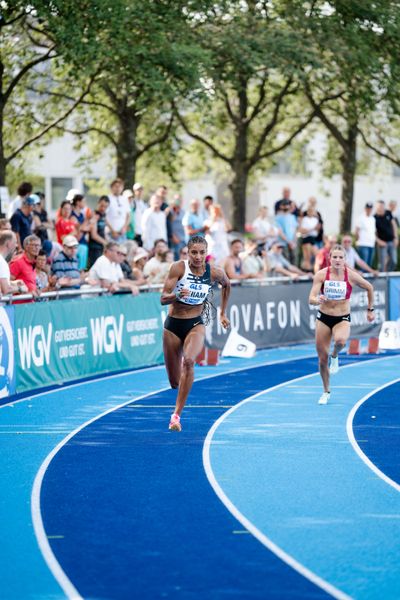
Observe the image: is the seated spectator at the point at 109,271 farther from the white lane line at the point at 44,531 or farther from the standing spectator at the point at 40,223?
the white lane line at the point at 44,531

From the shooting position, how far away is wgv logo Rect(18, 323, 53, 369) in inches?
663

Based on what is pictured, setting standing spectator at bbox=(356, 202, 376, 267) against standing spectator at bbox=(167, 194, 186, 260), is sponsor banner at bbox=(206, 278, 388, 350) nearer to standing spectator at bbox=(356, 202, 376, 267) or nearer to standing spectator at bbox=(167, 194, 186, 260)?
standing spectator at bbox=(356, 202, 376, 267)

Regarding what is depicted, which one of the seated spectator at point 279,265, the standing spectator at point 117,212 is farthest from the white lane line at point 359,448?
the seated spectator at point 279,265

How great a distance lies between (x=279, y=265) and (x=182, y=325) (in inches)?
478

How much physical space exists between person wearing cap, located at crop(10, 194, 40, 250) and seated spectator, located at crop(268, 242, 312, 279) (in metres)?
6.94

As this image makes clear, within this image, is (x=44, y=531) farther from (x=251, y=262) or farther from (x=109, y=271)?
(x=251, y=262)

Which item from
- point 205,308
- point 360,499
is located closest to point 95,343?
point 205,308

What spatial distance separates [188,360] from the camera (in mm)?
13086

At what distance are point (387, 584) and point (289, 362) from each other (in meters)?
14.7

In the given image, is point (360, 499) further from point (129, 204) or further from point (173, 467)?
point (129, 204)

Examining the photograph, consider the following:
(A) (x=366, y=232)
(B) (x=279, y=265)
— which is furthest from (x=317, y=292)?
(A) (x=366, y=232)

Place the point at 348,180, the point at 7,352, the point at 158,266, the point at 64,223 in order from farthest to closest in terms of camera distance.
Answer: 1. the point at 348,180
2. the point at 158,266
3. the point at 64,223
4. the point at 7,352

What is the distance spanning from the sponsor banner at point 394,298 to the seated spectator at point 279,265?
3.29 metres

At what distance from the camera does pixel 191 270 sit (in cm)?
1337
